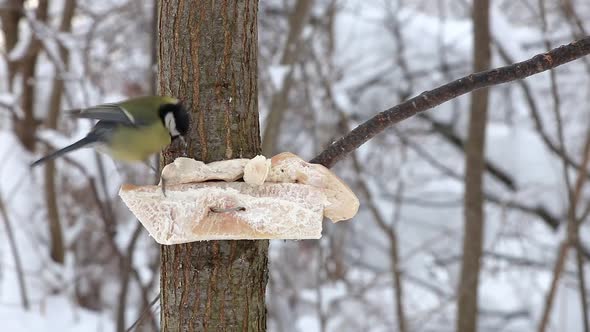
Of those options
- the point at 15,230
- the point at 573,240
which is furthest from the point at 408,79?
the point at 15,230

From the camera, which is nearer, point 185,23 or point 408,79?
point 185,23

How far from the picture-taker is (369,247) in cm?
436

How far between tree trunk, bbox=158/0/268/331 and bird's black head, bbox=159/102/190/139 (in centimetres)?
2

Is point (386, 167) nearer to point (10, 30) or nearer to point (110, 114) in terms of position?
point (10, 30)

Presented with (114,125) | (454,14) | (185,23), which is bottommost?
(114,125)

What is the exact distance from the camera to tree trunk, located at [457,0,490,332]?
2240 mm

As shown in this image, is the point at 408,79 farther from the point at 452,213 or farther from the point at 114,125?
the point at 114,125

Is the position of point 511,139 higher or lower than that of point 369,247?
higher

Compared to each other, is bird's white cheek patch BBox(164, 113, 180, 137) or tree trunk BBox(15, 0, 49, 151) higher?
tree trunk BBox(15, 0, 49, 151)

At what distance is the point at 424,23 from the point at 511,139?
86 centimetres

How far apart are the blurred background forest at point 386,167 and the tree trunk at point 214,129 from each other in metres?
2.14

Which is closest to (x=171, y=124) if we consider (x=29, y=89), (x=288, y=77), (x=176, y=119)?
(x=176, y=119)

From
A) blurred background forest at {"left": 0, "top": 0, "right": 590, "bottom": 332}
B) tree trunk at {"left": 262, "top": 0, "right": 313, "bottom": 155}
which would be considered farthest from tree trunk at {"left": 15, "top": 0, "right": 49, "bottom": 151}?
tree trunk at {"left": 262, "top": 0, "right": 313, "bottom": 155}

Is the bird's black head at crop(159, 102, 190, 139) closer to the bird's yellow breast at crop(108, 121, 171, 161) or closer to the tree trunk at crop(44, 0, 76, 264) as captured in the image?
the bird's yellow breast at crop(108, 121, 171, 161)
